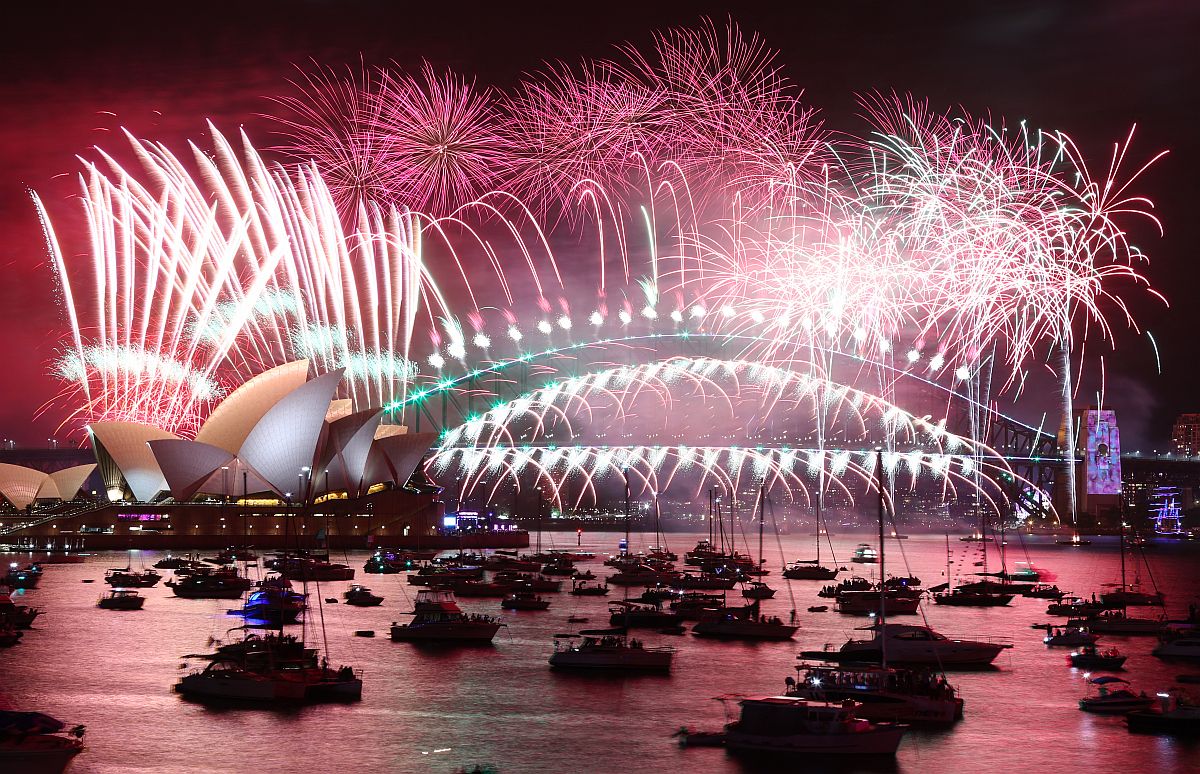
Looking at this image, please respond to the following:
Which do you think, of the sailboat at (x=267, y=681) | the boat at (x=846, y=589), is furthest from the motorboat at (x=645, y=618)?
the sailboat at (x=267, y=681)

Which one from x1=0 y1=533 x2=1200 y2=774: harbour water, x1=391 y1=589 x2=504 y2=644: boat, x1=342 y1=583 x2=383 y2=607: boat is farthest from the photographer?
x1=342 y1=583 x2=383 y2=607: boat

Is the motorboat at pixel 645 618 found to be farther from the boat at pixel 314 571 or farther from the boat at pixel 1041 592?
the boat at pixel 1041 592

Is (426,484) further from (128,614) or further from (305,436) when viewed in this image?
(128,614)

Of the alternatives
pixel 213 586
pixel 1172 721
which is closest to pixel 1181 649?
pixel 1172 721

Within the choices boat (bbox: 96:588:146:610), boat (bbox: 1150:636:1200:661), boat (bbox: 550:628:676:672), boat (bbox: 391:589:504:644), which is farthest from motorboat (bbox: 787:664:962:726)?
boat (bbox: 96:588:146:610)

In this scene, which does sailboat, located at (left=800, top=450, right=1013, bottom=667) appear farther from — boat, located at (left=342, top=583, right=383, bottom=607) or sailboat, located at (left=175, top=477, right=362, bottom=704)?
boat, located at (left=342, top=583, right=383, bottom=607)

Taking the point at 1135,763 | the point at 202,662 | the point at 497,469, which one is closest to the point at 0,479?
the point at 497,469
